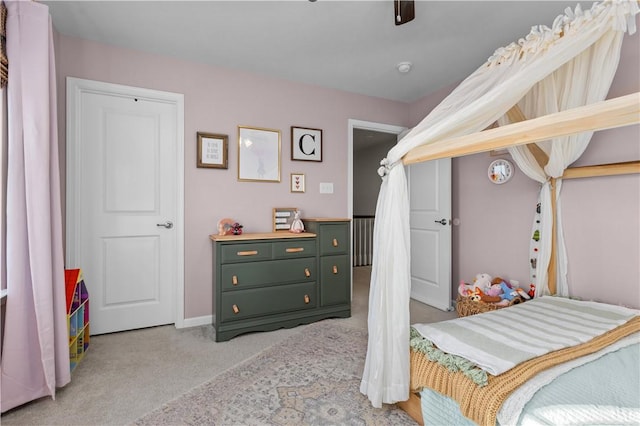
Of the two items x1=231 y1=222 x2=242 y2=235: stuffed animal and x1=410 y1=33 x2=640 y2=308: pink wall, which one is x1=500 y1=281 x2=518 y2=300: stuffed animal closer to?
x1=410 y1=33 x2=640 y2=308: pink wall

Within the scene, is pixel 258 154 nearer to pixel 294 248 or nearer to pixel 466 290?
pixel 294 248

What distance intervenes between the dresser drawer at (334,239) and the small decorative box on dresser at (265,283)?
0.10 metres

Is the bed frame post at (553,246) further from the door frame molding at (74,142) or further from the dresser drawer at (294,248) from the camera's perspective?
the door frame molding at (74,142)

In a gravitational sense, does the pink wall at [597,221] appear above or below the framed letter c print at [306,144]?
below

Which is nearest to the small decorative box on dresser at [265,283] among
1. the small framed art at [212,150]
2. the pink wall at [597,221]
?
the small framed art at [212,150]

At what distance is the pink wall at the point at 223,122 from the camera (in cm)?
269

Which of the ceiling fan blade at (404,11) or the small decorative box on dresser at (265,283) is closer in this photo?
the ceiling fan blade at (404,11)

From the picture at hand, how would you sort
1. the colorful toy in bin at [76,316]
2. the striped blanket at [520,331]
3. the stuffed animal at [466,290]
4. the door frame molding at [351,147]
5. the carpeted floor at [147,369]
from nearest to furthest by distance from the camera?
the striped blanket at [520,331]
the carpeted floor at [147,369]
the colorful toy in bin at [76,316]
the stuffed animal at [466,290]
the door frame molding at [351,147]

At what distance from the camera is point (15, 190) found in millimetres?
1697

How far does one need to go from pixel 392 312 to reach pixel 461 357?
36 cm

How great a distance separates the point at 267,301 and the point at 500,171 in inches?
98.6

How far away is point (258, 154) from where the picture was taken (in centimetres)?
321

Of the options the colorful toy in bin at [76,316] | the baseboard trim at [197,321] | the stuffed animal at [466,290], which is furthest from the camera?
the baseboard trim at [197,321]

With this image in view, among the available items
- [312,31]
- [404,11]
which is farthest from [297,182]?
[404,11]
